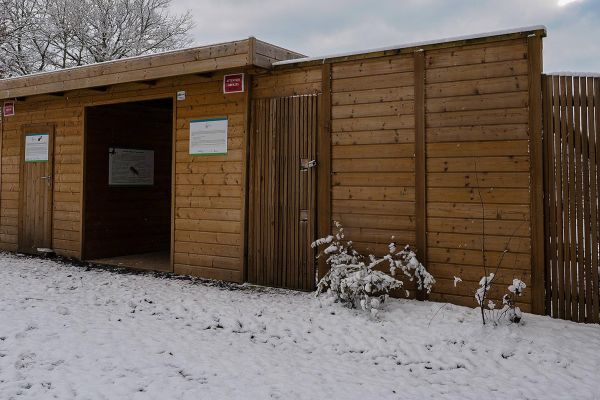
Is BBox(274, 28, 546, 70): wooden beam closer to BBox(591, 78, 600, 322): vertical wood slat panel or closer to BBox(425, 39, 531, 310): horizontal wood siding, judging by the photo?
BBox(425, 39, 531, 310): horizontal wood siding

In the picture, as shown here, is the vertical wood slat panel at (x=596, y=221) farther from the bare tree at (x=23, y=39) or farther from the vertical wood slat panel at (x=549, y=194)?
the bare tree at (x=23, y=39)

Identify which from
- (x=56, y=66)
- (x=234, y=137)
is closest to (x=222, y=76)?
(x=234, y=137)

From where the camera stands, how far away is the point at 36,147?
10273 mm

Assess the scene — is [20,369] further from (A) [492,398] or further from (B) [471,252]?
(B) [471,252]

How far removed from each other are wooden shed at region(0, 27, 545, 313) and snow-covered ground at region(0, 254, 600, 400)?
0.94m

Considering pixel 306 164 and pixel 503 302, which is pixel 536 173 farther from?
pixel 306 164

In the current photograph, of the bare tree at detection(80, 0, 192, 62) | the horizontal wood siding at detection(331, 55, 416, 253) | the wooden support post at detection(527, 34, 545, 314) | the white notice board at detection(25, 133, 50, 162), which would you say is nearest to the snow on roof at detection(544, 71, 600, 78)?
the wooden support post at detection(527, 34, 545, 314)

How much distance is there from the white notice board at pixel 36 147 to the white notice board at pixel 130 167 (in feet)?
4.24

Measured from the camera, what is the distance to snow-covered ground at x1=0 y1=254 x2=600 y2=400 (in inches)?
151

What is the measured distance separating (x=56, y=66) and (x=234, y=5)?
31.0 ft

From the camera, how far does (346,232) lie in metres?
6.70

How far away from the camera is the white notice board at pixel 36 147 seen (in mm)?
10125

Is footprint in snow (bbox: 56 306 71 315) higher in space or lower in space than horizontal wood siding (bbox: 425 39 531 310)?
lower

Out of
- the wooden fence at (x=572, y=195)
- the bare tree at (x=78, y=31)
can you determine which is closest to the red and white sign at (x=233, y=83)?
the wooden fence at (x=572, y=195)
